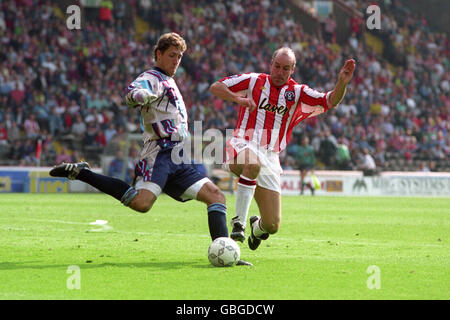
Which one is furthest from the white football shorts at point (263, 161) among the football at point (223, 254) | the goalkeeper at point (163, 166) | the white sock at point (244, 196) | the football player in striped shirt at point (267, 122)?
the football at point (223, 254)

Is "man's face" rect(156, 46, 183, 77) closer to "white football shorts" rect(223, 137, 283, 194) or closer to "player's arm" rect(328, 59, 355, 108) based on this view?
"white football shorts" rect(223, 137, 283, 194)

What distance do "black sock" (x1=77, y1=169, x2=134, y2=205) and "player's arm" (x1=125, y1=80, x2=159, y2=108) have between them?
871 mm

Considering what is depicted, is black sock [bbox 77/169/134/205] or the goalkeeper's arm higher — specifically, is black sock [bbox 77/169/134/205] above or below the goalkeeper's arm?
below

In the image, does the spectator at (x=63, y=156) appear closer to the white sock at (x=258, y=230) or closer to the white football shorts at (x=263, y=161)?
the white football shorts at (x=263, y=161)

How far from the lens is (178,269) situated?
6.99m

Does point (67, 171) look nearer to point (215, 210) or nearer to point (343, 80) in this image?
point (215, 210)

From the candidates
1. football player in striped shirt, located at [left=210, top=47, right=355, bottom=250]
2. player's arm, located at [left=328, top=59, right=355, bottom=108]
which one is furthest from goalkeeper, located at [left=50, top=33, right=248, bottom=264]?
player's arm, located at [left=328, top=59, right=355, bottom=108]

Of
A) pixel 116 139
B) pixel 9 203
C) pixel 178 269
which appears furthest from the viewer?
pixel 116 139

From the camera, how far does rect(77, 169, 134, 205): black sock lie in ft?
24.6

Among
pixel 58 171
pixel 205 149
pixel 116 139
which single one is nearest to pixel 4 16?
pixel 116 139

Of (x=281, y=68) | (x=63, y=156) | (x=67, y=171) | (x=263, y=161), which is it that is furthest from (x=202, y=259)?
(x=63, y=156)

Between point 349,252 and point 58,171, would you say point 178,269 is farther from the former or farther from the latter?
point 349,252

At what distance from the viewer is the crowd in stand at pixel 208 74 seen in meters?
24.1

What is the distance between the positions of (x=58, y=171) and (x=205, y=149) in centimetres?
1735
